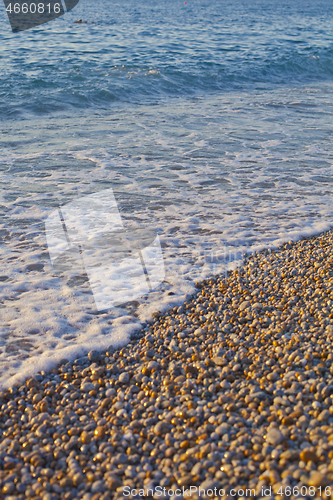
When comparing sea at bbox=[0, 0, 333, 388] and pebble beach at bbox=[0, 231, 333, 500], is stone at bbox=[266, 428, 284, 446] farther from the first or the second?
sea at bbox=[0, 0, 333, 388]

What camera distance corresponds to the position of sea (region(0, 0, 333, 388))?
3.71m

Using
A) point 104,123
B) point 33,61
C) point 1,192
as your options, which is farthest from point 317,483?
point 33,61

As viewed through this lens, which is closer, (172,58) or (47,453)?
(47,453)

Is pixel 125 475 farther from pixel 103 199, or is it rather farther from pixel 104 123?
pixel 104 123

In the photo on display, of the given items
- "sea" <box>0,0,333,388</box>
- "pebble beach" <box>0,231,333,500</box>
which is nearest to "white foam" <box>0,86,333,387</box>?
"sea" <box>0,0,333,388</box>

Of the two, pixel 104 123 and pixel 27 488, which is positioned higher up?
pixel 104 123

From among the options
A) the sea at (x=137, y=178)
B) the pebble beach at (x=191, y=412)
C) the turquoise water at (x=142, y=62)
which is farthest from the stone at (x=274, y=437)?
the turquoise water at (x=142, y=62)

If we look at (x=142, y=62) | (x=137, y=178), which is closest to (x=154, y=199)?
(x=137, y=178)

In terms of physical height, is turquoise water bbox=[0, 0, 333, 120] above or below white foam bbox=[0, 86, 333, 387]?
above

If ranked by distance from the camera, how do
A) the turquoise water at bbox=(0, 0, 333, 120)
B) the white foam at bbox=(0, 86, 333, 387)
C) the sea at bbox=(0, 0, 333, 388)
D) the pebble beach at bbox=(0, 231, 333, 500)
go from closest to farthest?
the pebble beach at bbox=(0, 231, 333, 500) < the white foam at bbox=(0, 86, 333, 387) < the sea at bbox=(0, 0, 333, 388) < the turquoise water at bbox=(0, 0, 333, 120)

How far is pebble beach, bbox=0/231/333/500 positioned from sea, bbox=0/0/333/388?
347 millimetres

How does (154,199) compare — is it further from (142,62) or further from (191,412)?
(142,62)

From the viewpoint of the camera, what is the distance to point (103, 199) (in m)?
6.01

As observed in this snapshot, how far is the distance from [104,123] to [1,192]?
185 inches
